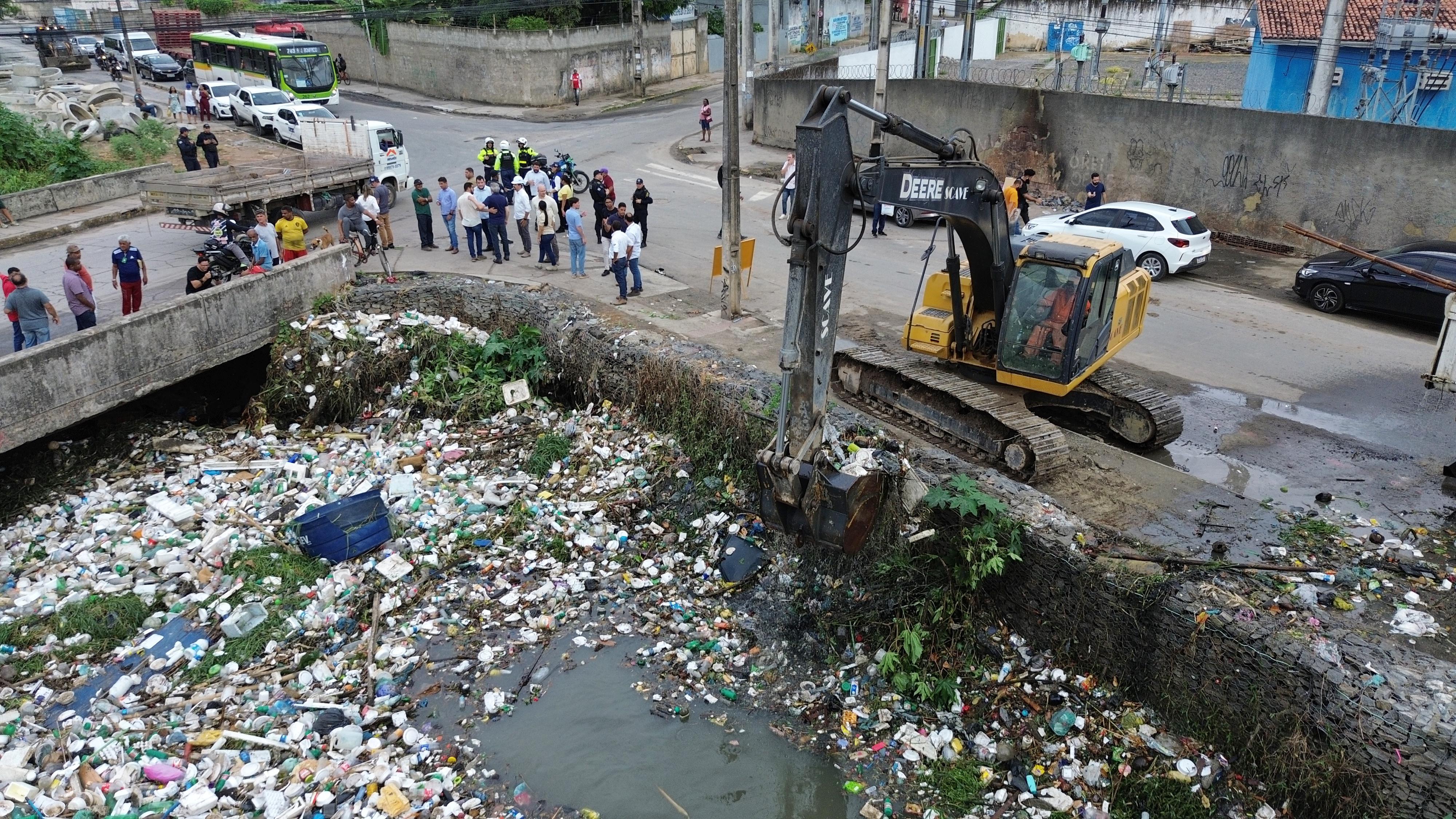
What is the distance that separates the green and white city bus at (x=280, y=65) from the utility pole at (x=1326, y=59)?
26.6m

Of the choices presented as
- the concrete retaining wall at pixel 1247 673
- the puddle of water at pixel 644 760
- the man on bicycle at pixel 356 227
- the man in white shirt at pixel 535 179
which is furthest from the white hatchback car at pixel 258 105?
the concrete retaining wall at pixel 1247 673

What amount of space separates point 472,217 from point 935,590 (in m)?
11.3

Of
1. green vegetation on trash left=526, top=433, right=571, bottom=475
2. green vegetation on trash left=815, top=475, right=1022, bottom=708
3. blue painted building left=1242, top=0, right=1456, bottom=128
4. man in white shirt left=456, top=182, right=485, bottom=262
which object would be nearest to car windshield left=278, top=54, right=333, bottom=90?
man in white shirt left=456, top=182, right=485, bottom=262

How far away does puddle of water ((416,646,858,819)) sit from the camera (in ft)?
22.7

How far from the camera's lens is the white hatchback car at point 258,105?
26.8m

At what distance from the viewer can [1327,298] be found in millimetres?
14828

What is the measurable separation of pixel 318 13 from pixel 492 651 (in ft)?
130

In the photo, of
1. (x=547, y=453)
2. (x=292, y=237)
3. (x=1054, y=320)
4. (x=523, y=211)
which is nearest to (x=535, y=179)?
(x=523, y=211)

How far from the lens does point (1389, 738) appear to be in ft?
19.0

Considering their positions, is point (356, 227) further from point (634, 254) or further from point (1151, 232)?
point (1151, 232)

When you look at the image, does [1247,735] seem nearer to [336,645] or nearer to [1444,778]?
[1444,778]

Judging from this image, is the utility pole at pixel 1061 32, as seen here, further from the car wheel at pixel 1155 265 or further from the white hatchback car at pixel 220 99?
the white hatchback car at pixel 220 99

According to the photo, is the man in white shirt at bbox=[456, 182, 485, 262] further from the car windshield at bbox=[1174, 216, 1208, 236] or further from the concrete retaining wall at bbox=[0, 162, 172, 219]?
the car windshield at bbox=[1174, 216, 1208, 236]

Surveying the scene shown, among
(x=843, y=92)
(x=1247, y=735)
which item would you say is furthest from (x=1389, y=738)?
(x=843, y=92)
